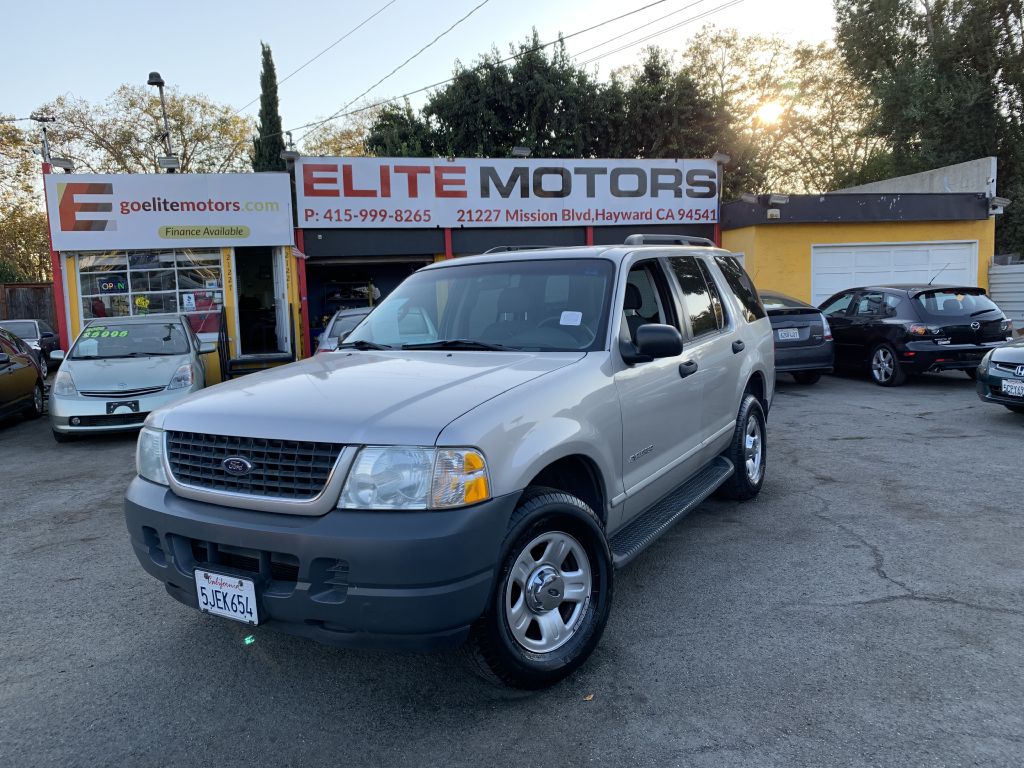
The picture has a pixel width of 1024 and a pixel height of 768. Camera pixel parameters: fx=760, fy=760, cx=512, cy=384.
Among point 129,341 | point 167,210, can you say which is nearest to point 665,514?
point 129,341

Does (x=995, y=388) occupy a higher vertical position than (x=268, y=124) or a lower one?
lower

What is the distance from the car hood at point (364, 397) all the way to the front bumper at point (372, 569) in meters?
0.30

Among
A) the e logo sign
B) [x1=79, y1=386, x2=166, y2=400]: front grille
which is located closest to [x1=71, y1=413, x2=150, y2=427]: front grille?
[x1=79, y1=386, x2=166, y2=400]: front grille

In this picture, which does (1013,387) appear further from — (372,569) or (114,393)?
(114,393)

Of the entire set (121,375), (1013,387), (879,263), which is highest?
(879,263)

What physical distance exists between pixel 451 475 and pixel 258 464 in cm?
77

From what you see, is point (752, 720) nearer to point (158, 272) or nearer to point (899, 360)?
point (899, 360)

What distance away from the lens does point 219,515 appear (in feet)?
9.46

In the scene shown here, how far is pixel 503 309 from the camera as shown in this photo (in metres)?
4.16

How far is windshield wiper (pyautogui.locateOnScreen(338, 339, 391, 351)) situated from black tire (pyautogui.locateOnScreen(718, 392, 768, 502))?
8.45ft

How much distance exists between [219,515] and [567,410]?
1.43m

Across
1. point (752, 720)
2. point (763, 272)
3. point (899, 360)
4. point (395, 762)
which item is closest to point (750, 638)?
point (752, 720)

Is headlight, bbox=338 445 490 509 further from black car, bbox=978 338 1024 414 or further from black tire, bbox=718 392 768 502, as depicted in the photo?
black car, bbox=978 338 1024 414

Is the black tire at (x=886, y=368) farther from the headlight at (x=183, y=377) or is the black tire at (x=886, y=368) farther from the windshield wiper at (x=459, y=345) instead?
the headlight at (x=183, y=377)
